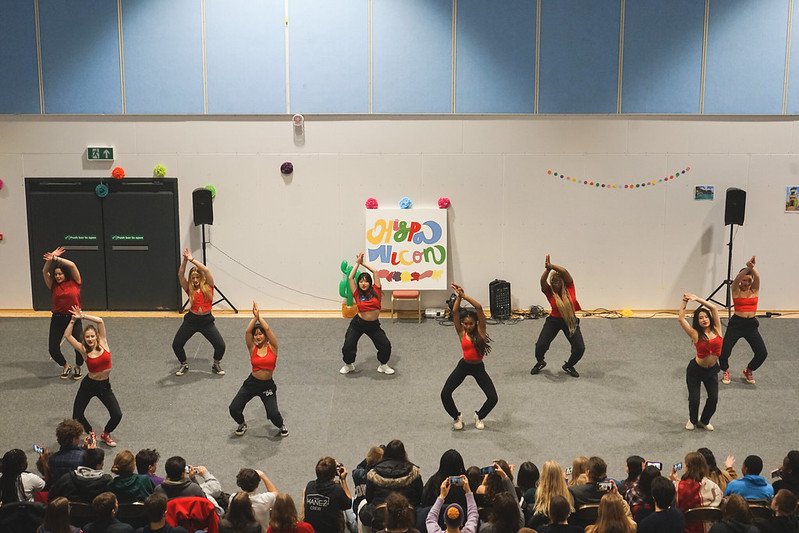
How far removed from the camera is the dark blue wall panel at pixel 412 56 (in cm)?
1341

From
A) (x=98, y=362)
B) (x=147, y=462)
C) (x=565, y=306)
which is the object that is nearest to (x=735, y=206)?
(x=565, y=306)

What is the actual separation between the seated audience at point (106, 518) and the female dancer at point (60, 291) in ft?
17.0

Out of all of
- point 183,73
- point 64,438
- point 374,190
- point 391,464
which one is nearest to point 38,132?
point 183,73

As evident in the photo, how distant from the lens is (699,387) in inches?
356

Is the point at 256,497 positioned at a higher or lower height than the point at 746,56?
lower

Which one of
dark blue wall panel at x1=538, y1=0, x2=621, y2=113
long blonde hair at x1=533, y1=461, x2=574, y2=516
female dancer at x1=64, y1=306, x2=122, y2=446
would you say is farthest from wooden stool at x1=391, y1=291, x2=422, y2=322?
long blonde hair at x1=533, y1=461, x2=574, y2=516

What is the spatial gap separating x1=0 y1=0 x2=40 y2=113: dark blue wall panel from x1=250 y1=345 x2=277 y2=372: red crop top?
7.19m

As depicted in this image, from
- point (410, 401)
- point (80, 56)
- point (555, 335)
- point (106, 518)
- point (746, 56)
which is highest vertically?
point (80, 56)

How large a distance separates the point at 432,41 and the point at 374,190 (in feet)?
8.04

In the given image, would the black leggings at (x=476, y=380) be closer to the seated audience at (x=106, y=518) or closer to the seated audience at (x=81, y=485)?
the seated audience at (x=81, y=485)

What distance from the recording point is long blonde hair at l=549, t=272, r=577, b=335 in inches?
418

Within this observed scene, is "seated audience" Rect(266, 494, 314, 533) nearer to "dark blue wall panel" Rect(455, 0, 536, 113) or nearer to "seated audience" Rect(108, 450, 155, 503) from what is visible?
"seated audience" Rect(108, 450, 155, 503)

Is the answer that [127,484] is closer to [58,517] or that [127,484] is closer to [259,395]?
[58,517]

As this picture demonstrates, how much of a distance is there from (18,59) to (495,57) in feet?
24.1
